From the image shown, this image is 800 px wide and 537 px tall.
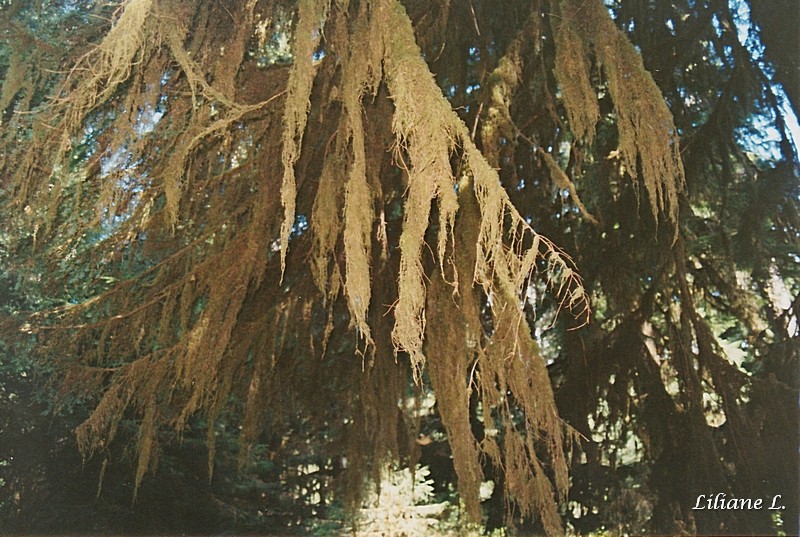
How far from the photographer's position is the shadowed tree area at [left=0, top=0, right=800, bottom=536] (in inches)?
81.4

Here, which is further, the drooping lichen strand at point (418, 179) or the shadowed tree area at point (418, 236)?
the shadowed tree area at point (418, 236)

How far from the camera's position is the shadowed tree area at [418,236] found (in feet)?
6.79

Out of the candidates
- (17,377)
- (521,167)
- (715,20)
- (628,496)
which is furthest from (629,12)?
(17,377)

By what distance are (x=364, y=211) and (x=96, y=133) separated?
1.68 metres

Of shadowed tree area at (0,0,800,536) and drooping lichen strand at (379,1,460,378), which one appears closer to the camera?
drooping lichen strand at (379,1,460,378)

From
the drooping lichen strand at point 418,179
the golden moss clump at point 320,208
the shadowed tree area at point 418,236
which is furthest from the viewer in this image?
the shadowed tree area at point 418,236

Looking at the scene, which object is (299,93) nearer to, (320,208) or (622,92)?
(320,208)

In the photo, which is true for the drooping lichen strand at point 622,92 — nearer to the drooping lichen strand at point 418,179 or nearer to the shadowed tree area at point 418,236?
the shadowed tree area at point 418,236

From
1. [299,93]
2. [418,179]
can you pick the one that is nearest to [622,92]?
[418,179]

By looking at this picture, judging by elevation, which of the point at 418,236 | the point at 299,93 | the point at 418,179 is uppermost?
the point at 299,93

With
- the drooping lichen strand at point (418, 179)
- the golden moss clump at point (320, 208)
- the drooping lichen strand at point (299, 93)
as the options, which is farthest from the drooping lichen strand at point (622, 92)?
Result: the drooping lichen strand at point (299, 93)

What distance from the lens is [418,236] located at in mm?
1650

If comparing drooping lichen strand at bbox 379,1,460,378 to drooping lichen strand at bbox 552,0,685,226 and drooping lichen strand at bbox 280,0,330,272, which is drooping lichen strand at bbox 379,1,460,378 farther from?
drooping lichen strand at bbox 552,0,685,226

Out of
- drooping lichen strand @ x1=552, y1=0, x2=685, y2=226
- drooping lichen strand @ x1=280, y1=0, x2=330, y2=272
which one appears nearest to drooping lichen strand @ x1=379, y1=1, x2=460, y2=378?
drooping lichen strand @ x1=280, y1=0, x2=330, y2=272
